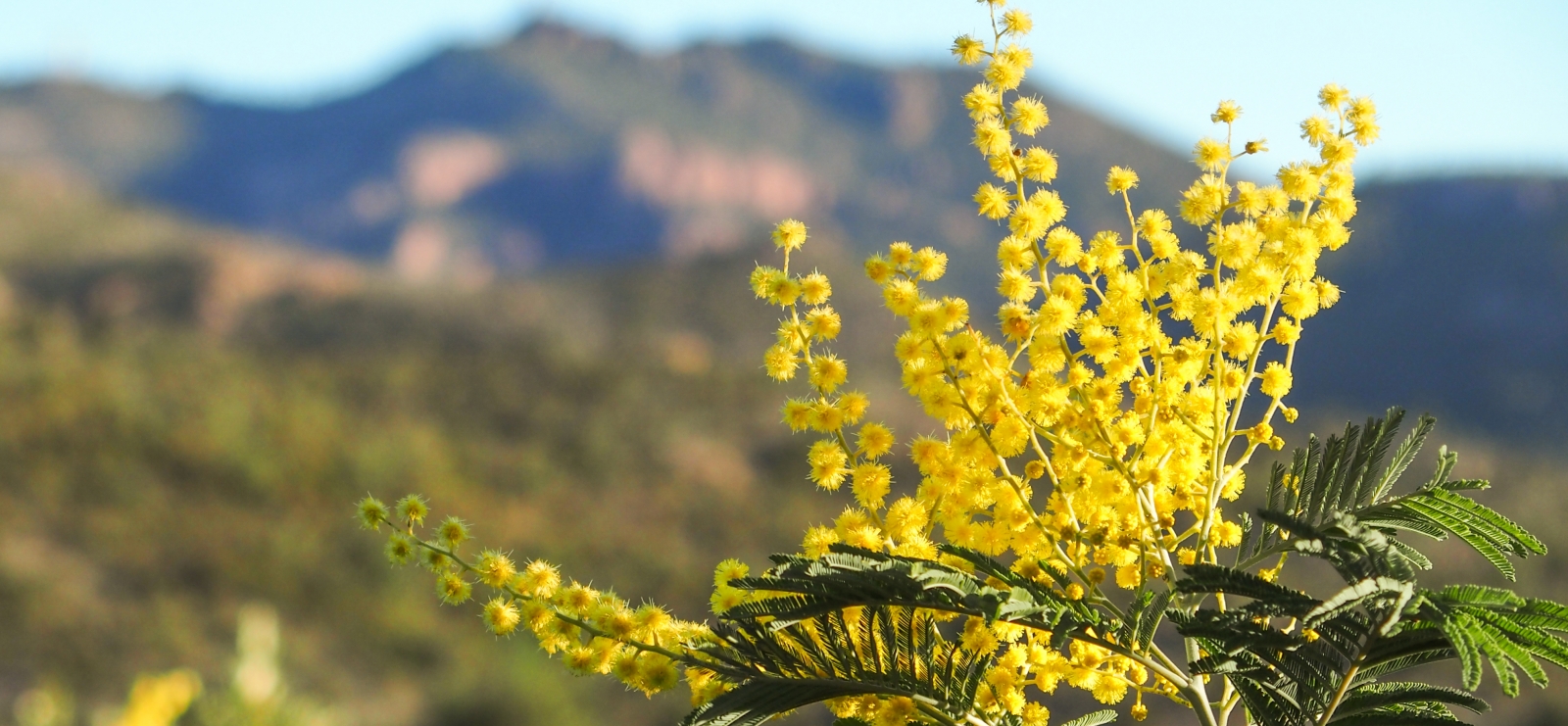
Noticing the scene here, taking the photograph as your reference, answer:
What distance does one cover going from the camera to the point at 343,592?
53.7 m

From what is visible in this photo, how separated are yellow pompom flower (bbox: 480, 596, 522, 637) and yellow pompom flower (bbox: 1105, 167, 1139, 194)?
1.27 m

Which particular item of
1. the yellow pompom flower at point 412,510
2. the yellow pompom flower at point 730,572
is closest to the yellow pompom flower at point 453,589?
the yellow pompom flower at point 412,510

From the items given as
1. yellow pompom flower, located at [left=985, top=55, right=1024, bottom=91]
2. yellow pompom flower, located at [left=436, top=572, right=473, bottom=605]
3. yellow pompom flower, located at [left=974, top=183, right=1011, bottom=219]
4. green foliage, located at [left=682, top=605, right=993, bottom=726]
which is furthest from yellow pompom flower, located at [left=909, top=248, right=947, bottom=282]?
yellow pompom flower, located at [left=436, top=572, right=473, bottom=605]

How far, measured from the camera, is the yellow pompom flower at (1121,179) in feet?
7.45

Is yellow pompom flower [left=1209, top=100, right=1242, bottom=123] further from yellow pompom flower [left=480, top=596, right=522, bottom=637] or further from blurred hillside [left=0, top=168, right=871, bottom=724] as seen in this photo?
blurred hillside [left=0, top=168, right=871, bottom=724]

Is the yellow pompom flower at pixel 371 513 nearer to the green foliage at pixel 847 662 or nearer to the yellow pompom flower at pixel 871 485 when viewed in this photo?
the green foliage at pixel 847 662

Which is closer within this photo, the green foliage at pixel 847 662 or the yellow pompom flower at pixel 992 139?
the green foliage at pixel 847 662

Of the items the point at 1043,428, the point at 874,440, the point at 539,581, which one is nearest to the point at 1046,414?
the point at 1043,428

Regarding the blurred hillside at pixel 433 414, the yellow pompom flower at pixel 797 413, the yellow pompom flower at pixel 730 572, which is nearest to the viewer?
the yellow pompom flower at pixel 730 572

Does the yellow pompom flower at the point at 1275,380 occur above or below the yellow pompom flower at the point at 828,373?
below

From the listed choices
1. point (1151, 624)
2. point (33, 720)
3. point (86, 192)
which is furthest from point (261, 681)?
Answer: point (86, 192)

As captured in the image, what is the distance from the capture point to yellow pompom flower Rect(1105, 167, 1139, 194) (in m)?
2.27

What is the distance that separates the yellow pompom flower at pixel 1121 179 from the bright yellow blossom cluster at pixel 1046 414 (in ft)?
0.20

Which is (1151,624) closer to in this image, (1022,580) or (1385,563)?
(1022,580)
